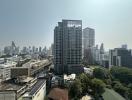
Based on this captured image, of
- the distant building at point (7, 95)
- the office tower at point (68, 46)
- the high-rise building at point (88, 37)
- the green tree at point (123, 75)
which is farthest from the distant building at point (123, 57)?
the distant building at point (7, 95)

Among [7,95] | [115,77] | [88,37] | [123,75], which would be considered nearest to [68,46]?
[115,77]

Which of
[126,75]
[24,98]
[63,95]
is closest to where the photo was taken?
[24,98]

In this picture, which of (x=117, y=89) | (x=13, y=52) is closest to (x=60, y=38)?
(x=117, y=89)

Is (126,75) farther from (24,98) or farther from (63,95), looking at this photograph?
(24,98)

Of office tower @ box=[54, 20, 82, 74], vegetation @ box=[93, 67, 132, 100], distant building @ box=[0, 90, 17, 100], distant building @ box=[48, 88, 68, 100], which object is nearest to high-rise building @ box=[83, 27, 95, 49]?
office tower @ box=[54, 20, 82, 74]

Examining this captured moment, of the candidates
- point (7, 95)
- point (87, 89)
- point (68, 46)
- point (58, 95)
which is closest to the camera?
point (7, 95)

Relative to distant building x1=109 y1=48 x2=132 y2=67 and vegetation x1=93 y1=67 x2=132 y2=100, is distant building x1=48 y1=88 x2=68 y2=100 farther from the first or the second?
distant building x1=109 y1=48 x2=132 y2=67

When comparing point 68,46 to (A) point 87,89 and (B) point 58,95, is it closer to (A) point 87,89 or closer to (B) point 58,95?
(A) point 87,89

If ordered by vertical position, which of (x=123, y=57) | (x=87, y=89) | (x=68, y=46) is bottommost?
(x=87, y=89)

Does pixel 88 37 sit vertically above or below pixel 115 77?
above
